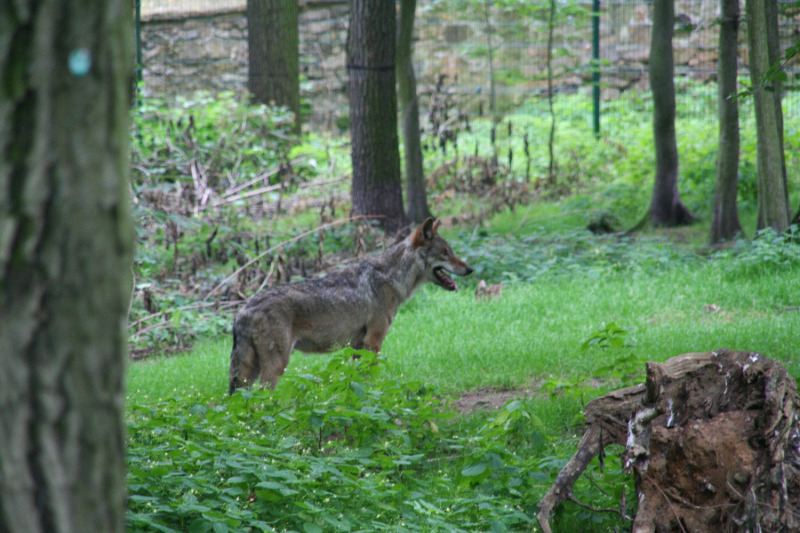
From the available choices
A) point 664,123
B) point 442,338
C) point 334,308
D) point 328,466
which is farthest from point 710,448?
point 664,123

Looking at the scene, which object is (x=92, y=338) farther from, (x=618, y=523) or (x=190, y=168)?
(x=190, y=168)

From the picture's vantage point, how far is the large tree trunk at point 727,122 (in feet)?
37.1

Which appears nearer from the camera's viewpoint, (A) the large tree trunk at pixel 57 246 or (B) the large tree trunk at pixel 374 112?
(A) the large tree trunk at pixel 57 246

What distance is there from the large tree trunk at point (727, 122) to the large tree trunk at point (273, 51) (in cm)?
1060

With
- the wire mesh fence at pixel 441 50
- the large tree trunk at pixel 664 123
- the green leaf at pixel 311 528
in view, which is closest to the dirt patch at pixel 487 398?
the green leaf at pixel 311 528

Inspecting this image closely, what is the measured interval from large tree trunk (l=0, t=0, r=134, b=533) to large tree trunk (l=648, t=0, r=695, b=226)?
12.3 meters

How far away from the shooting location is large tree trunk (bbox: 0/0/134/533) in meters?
1.45

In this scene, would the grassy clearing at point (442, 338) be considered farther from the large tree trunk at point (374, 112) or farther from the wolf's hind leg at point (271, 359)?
the large tree trunk at point (374, 112)

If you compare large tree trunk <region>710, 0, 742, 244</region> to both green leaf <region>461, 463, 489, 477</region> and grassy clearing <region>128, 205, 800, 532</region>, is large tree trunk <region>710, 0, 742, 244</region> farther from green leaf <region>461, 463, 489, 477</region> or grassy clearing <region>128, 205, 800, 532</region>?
green leaf <region>461, 463, 489, 477</region>

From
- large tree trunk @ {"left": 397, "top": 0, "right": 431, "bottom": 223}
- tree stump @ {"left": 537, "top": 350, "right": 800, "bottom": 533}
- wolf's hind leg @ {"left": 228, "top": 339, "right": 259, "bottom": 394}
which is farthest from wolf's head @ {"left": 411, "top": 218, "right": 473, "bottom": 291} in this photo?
large tree trunk @ {"left": 397, "top": 0, "right": 431, "bottom": 223}

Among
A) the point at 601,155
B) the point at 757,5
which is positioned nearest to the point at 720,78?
the point at 757,5

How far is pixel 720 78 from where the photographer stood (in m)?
11.6

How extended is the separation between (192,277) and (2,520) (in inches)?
396

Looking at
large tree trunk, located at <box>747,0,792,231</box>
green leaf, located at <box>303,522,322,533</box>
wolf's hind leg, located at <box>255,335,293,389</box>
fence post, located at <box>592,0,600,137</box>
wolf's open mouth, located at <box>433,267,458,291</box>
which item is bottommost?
green leaf, located at <box>303,522,322,533</box>
